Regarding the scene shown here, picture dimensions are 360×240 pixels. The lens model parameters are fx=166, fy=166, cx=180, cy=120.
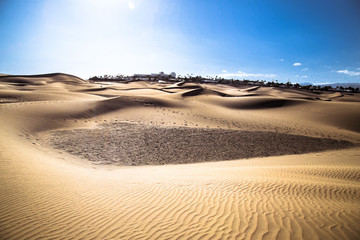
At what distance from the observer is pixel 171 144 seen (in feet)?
38.1

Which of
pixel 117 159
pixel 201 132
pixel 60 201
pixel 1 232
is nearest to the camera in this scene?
pixel 1 232

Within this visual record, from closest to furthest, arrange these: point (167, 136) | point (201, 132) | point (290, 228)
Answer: point (290, 228), point (167, 136), point (201, 132)

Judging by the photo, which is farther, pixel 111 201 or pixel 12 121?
pixel 12 121

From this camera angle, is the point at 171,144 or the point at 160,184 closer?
the point at 160,184

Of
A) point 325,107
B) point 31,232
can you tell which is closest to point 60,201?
point 31,232

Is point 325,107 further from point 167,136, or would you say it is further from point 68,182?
point 68,182

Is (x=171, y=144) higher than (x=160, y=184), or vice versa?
(x=160, y=184)

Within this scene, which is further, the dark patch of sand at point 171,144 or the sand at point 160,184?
the dark patch of sand at point 171,144

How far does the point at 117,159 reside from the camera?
8984 millimetres

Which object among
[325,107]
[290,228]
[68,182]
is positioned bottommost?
[68,182]

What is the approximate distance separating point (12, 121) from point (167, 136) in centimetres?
1075

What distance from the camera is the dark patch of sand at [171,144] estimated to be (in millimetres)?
9547

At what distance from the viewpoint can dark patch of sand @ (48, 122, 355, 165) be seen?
31.3 ft

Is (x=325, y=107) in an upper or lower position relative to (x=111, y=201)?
upper
